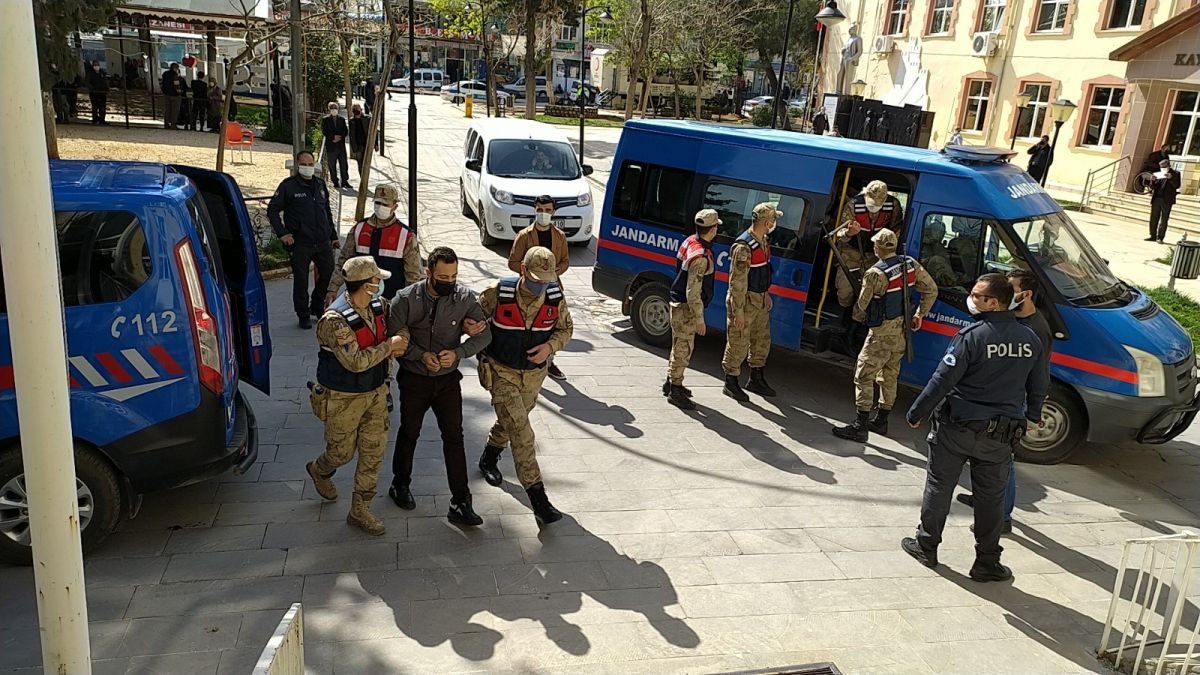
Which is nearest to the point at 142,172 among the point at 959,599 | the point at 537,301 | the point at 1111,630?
the point at 537,301

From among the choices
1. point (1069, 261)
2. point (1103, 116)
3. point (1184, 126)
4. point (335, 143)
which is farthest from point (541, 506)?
point (1103, 116)

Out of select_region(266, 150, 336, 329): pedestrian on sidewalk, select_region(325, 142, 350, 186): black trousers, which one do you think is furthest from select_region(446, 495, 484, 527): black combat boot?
select_region(325, 142, 350, 186): black trousers

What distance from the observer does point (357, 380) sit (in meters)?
4.79

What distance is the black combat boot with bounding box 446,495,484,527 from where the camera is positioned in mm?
5211

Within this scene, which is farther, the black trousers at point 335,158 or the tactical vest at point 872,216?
the black trousers at point 335,158

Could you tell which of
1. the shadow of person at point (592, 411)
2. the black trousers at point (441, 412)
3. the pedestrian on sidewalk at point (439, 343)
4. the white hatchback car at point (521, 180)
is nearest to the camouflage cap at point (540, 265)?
the pedestrian on sidewalk at point (439, 343)

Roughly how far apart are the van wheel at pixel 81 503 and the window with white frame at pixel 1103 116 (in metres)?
24.1

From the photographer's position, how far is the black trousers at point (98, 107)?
22141mm

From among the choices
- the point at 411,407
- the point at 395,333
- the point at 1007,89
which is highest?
the point at 1007,89

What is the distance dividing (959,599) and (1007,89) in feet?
80.0

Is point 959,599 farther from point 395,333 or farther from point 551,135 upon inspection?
point 551,135

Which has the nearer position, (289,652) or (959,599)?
(289,652)

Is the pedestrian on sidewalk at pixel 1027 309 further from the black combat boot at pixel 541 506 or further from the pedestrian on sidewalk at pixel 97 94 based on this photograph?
the pedestrian on sidewalk at pixel 97 94

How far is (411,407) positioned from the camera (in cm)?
505
